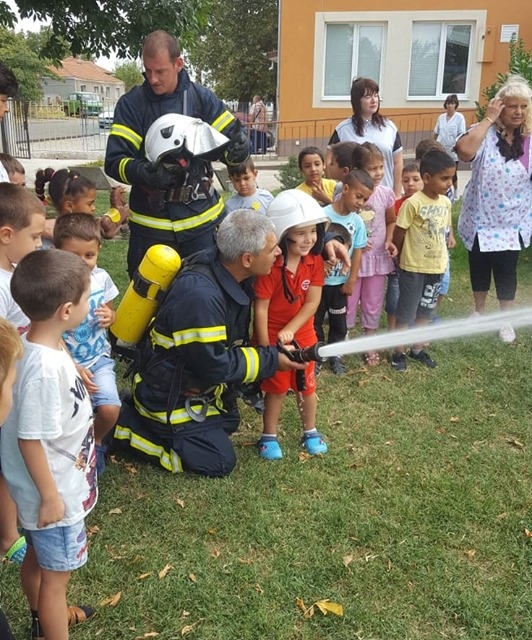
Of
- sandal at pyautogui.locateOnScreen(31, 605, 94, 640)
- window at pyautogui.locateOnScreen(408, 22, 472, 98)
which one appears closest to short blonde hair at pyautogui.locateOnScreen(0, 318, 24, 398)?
sandal at pyautogui.locateOnScreen(31, 605, 94, 640)

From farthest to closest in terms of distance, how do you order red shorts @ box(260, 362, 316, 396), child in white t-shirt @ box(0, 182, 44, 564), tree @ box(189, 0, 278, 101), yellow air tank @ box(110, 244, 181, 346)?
tree @ box(189, 0, 278, 101), red shorts @ box(260, 362, 316, 396), yellow air tank @ box(110, 244, 181, 346), child in white t-shirt @ box(0, 182, 44, 564)

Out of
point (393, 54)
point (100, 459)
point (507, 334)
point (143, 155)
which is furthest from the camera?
point (393, 54)

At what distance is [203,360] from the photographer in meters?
3.60

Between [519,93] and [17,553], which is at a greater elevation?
[519,93]

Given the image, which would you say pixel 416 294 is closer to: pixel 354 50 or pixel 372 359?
pixel 372 359

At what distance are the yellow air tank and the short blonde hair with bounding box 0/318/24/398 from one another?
1767mm

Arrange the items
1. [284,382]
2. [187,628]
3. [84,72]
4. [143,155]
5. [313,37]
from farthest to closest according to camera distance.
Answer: [84,72] < [313,37] < [143,155] < [284,382] < [187,628]

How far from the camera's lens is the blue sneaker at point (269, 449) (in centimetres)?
412

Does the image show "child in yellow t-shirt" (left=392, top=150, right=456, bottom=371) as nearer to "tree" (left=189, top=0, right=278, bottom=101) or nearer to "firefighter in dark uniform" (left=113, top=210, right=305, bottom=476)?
"firefighter in dark uniform" (left=113, top=210, right=305, bottom=476)

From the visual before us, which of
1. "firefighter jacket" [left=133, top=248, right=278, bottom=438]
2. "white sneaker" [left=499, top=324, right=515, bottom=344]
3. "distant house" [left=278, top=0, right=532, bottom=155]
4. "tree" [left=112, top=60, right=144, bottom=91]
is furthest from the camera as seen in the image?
"tree" [left=112, top=60, right=144, bottom=91]

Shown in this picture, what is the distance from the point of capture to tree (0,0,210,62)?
6.89 meters

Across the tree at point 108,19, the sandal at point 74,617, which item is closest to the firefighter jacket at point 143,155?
the sandal at point 74,617

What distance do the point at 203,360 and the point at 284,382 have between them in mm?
691

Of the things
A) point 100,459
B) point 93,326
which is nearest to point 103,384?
point 93,326
